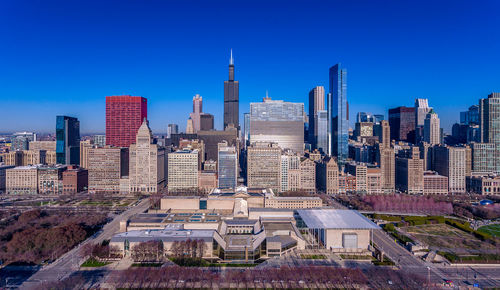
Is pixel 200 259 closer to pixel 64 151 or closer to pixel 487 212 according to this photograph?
pixel 487 212

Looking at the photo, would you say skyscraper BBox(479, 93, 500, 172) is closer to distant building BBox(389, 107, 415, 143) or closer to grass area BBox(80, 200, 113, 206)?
distant building BBox(389, 107, 415, 143)

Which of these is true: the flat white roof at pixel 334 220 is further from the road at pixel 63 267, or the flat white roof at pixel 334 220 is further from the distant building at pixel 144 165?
the distant building at pixel 144 165

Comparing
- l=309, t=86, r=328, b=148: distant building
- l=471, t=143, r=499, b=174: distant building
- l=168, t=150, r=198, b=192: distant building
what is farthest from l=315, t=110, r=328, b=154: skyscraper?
l=168, t=150, r=198, b=192: distant building

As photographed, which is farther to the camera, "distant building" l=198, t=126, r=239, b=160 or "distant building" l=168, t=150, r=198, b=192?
"distant building" l=198, t=126, r=239, b=160

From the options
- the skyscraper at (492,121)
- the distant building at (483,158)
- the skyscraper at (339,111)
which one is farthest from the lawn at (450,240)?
the skyscraper at (339,111)

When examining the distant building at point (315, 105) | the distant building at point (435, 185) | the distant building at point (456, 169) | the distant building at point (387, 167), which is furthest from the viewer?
the distant building at point (315, 105)

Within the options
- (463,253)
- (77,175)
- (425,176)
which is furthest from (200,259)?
(425,176)
